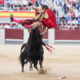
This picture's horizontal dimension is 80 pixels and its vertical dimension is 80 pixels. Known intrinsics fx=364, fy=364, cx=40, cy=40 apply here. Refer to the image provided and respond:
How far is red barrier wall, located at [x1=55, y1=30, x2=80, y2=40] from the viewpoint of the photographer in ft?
59.3

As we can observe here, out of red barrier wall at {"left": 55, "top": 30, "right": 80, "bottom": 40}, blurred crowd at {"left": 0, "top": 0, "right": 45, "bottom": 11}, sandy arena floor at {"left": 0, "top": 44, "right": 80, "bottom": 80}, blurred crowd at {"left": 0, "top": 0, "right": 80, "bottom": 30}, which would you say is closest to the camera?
sandy arena floor at {"left": 0, "top": 44, "right": 80, "bottom": 80}

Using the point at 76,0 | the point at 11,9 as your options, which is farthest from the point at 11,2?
the point at 76,0

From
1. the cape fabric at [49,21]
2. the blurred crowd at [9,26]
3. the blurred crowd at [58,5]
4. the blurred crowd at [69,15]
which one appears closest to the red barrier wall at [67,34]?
the blurred crowd at [69,15]

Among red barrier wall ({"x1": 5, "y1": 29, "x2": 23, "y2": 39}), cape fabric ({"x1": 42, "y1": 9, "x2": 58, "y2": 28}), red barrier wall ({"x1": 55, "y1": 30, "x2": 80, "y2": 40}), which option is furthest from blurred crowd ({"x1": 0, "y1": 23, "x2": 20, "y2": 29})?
cape fabric ({"x1": 42, "y1": 9, "x2": 58, "y2": 28})

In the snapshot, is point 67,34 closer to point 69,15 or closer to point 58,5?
point 69,15

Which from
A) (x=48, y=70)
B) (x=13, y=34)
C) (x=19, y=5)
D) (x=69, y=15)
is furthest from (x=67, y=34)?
(x=48, y=70)

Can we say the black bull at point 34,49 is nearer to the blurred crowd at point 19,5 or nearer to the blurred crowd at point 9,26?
the blurred crowd at point 9,26

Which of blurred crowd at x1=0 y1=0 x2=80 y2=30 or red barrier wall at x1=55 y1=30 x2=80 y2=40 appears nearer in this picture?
red barrier wall at x1=55 y1=30 x2=80 y2=40

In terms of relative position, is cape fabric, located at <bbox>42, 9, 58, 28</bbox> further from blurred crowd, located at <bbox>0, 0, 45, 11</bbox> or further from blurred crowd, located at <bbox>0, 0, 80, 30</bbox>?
blurred crowd, located at <bbox>0, 0, 45, 11</bbox>

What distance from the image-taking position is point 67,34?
59.5 ft

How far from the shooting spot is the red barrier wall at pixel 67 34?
1808cm

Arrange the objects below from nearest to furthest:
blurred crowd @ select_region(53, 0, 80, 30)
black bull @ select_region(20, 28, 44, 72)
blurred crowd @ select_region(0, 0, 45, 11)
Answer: black bull @ select_region(20, 28, 44, 72), blurred crowd @ select_region(53, 0, 80, 30), blurred crowd @ select_region(0, 0, 45, 11)

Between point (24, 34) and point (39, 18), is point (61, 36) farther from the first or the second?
point (39, 18)

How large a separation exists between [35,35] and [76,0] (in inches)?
543
